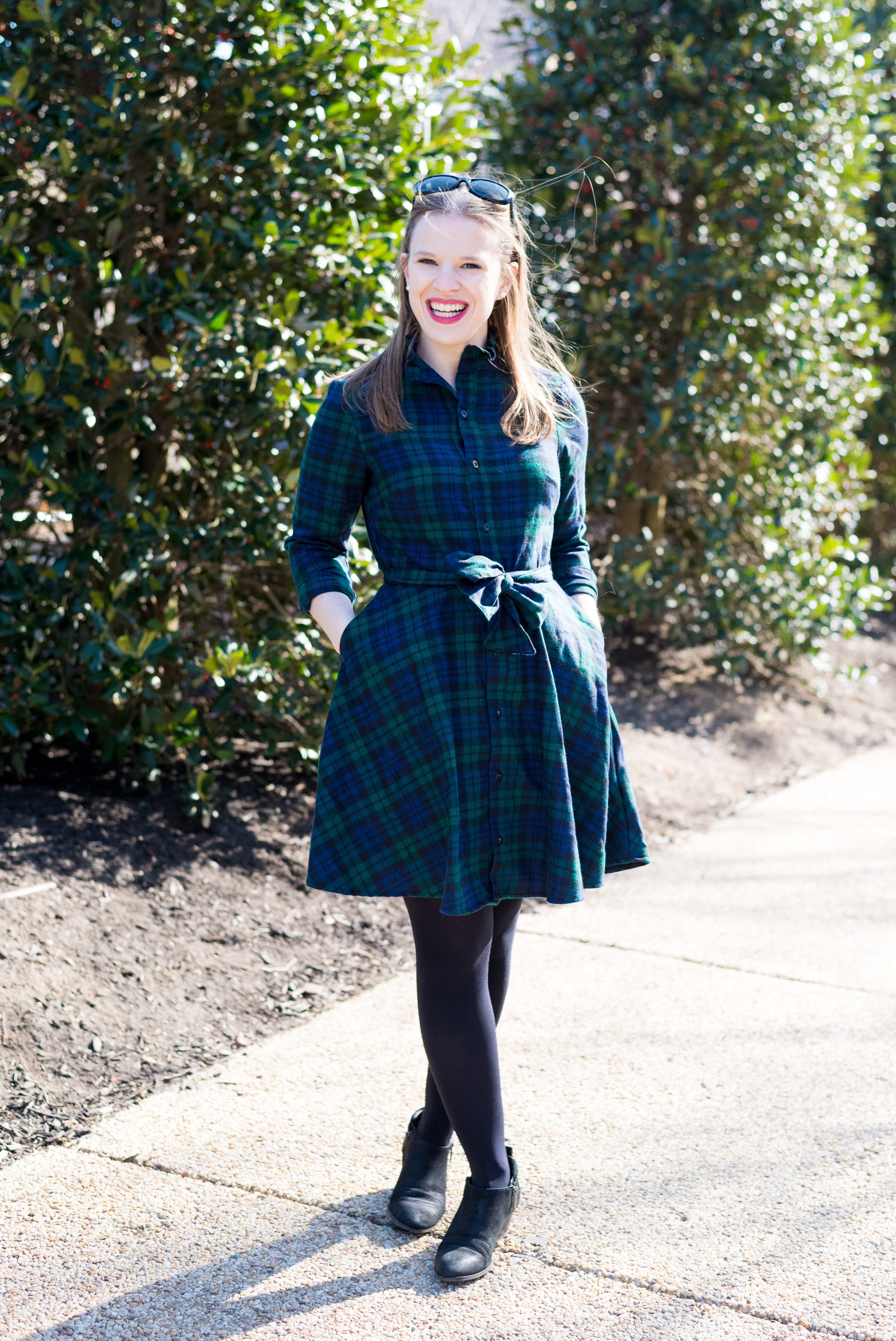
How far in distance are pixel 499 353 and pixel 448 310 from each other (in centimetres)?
19

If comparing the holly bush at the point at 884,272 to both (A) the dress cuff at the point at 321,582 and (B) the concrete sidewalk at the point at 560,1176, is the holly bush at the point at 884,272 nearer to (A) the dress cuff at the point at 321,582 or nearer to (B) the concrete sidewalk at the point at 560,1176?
(B) the concrete sidewalk at the point at 560,1176

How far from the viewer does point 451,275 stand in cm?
235

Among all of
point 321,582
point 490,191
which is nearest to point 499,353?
point 490,191

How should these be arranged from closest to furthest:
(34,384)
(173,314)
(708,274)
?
1. (34,384)
2. (173,314)
3. (708,274)

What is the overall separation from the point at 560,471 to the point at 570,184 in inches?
138

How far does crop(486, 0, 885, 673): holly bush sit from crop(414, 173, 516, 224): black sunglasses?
12.4 feet

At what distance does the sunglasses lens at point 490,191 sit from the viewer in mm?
2408

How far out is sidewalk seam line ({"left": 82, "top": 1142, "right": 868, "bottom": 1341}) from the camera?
85.0 inches

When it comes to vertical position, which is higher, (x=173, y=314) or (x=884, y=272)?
(x=884, y=272)

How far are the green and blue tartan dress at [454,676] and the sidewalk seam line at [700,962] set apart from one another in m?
1.41

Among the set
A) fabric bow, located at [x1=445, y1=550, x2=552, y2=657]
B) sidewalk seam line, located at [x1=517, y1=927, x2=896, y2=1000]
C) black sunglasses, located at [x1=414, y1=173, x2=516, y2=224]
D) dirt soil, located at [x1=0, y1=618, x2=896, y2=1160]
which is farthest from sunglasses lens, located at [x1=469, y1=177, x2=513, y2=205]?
sidewalk seam line, located at [x1=517, y1=927, x2=896, y2=1000]

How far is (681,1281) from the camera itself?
2.27m

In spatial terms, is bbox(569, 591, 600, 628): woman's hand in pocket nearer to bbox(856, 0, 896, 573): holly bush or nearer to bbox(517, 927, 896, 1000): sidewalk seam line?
bbox(517, 927, 896, 1000): sidewalk seam line

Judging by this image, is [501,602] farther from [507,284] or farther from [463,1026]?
[463,1026]
